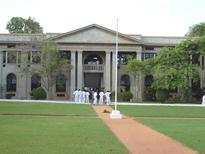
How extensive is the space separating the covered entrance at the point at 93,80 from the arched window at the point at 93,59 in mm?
1949

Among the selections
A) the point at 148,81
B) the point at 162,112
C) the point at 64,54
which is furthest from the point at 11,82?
the point at 162,112

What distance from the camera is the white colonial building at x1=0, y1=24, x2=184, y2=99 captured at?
72625 millimetres

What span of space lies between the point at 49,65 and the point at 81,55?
7.05 meters

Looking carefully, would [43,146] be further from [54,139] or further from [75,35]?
[75,35]

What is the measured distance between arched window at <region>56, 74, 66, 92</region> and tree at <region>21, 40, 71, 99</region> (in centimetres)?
238

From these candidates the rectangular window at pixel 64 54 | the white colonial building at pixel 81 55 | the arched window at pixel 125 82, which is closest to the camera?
the white colonial building at pixel 81 55

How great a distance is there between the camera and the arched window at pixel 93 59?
7644cm

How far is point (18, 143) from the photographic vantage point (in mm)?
16359

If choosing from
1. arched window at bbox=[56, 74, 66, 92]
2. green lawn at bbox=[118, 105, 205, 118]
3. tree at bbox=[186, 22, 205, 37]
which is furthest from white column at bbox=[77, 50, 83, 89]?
green lawn at bbox=[118, 105, 205, 118]

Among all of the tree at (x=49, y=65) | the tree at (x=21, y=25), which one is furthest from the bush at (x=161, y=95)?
the tree at (x=21, y=25)

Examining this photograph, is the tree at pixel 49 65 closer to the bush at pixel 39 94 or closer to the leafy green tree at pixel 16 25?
the bush at pixel 39 94

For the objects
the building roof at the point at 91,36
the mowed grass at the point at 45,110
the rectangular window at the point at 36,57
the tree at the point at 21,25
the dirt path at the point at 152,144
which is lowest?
the dirt path at the point at 152,144

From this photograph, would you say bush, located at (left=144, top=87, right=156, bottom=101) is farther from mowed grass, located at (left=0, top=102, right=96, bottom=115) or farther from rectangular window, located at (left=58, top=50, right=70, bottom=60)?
mowed grass, located at (left=0, top=102, right=96, bottom=115)

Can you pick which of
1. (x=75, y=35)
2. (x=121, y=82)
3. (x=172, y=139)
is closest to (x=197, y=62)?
(x=121, y=82)
